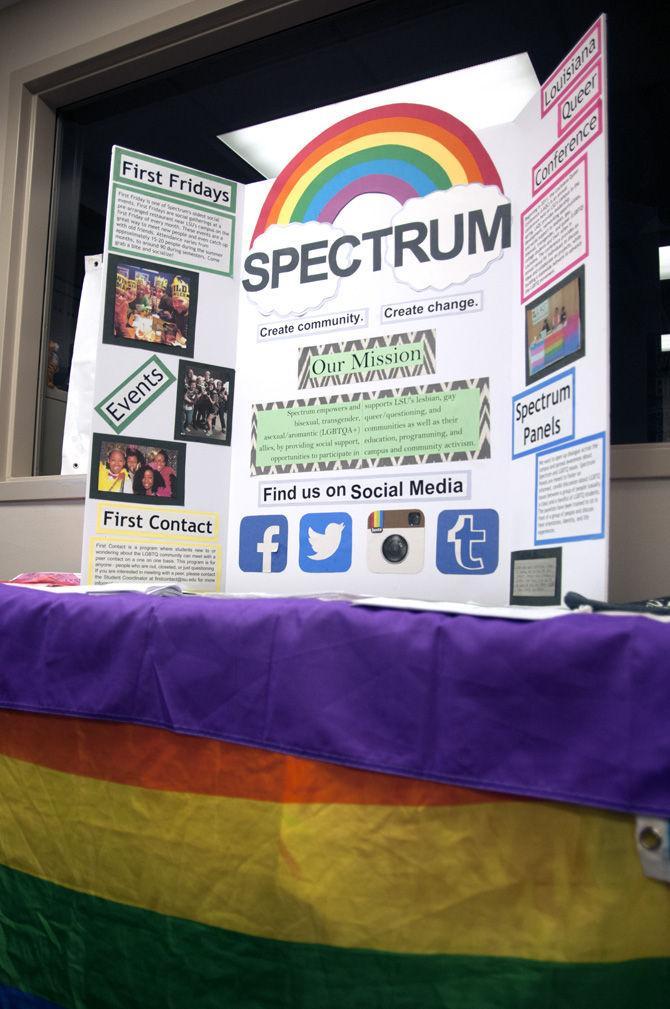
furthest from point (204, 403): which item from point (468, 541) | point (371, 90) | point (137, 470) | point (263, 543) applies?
point (371, 90)

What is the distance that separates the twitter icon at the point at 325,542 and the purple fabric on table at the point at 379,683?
42 cm

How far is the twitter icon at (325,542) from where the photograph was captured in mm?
1270

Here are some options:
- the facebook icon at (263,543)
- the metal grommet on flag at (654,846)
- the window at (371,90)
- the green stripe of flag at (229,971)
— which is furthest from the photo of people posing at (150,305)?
the metal grommet on flag at (654,846)

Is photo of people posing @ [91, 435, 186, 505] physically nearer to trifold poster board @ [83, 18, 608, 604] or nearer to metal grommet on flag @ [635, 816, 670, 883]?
trifold poster board @ [83, 18, 608, 604]

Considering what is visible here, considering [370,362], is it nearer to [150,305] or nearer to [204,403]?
[204,403]

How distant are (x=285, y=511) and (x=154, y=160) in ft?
2.34

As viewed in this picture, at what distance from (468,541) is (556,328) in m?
0.34

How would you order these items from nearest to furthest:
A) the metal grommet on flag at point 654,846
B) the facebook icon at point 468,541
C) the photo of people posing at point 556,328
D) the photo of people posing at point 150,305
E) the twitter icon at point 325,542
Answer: the metal grommet on flag at point 654,846 < the photo of people posing at point 556,328 < the facebook icon at point 468,541 < the twitter icon at point 325,542 < the photo of people posing at point 150,305

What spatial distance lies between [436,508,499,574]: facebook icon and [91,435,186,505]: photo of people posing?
19.2 inches

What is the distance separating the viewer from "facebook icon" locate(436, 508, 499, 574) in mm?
1162

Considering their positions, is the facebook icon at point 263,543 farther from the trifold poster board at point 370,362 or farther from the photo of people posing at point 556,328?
the photo of people posing at point 556,328

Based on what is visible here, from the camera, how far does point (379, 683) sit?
72 centimetres

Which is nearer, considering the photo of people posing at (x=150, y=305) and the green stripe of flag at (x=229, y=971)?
the green stripe of flag at (x=229, y=971)

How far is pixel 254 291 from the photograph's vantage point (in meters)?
1.42
